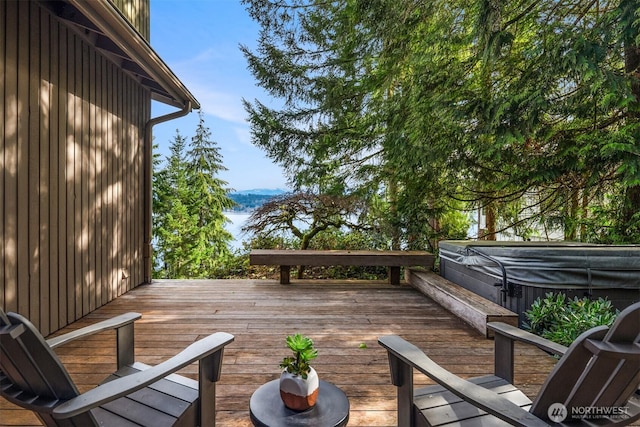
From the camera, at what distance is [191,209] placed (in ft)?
34.9

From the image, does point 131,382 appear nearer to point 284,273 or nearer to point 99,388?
point 99,388

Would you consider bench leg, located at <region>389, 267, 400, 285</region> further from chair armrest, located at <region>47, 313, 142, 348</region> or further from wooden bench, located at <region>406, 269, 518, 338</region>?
chair armrest, located at <region>47, 313, 142, 348</region>

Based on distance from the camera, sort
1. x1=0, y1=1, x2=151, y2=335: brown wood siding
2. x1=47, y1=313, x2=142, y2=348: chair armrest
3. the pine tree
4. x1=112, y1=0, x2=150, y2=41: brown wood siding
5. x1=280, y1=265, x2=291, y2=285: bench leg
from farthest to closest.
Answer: the pine tree → x1=280, y1=265, x2=291, y2=285: bench leg → x1=112, y1=0, x2=150, y2=41: brown wood siding → x1=0, y1=1, x2=151, y2=335: brown wood siding → x1=47, y1=313, x2=142, y2=348: chair armrest

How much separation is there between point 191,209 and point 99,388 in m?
10.3

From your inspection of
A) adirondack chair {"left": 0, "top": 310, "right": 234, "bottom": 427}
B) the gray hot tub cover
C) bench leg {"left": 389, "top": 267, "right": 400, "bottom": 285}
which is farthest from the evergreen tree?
adirondack chair {"left": 0, "top": 310, "right": 234, "bottom": 427}

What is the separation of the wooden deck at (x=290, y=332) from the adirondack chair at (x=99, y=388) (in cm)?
50

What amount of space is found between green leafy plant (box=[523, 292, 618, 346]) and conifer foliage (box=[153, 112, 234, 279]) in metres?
6.23

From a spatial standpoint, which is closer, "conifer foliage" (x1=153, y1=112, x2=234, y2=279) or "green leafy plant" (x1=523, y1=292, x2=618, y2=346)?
"green leafy plant" (x1=523, y1=292, x2=618, y2=346)

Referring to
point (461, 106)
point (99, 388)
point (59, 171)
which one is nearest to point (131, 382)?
point (99, 388)

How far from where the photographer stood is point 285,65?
257 inches

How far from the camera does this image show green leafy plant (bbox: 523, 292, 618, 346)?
8.23ft

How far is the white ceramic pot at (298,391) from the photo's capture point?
4.04ft

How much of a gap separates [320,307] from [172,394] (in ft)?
8.28

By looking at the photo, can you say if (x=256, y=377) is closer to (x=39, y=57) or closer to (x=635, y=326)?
(x=635, y=326)
